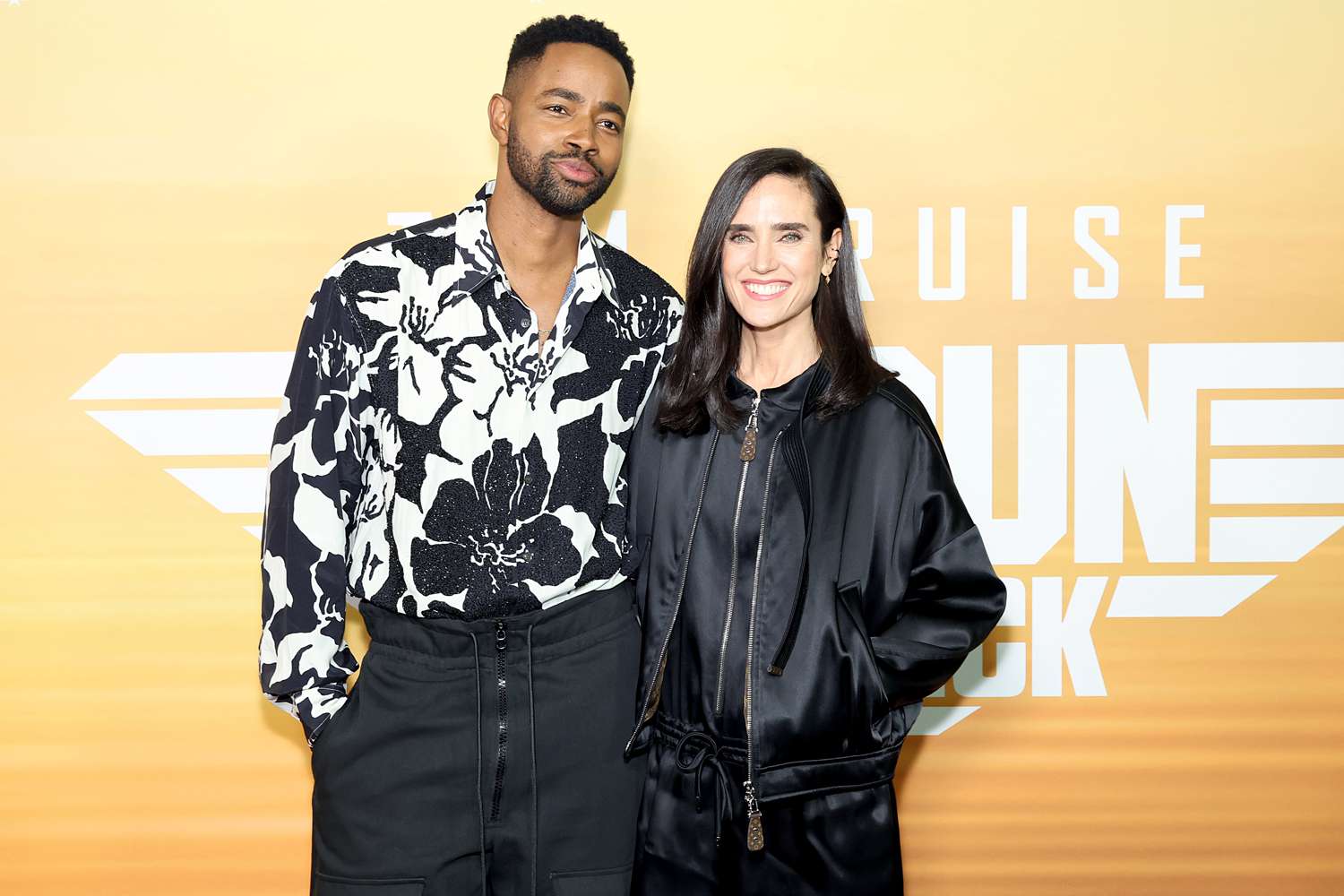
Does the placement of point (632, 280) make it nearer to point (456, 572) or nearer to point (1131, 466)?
point (456, 572)

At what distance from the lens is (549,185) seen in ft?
6.51

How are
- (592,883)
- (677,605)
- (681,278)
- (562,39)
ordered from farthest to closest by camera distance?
(681,278) → (562,39) → (592,883) → (677,605)

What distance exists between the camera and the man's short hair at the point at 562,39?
6.81 feet

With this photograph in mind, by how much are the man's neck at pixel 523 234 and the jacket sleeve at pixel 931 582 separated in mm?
763

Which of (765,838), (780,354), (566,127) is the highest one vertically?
(566,127)

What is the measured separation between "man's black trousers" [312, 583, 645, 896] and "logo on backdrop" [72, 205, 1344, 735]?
35.8 inches

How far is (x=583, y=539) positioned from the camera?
6.43ft

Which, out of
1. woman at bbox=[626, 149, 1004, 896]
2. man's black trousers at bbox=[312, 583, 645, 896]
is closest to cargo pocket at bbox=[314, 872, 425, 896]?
man's black trousers at bbox=[312, 583, 645, 896]

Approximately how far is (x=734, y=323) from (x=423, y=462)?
607 mm

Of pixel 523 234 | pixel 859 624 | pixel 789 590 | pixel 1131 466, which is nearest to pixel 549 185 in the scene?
pixel 523 234

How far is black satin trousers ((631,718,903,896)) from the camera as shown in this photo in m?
1.77

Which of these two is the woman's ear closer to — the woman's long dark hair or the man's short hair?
the woman's long dark hair

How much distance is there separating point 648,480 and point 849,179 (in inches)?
42.3

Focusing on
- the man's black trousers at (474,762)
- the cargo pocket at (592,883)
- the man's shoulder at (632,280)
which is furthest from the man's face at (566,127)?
the cargo pocket at (592,883)
